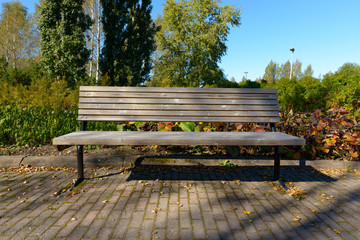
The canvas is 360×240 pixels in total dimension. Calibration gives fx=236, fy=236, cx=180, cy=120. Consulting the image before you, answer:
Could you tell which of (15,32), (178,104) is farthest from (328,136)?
(15,32)

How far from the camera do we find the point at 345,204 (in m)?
2.34

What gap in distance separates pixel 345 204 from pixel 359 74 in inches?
237

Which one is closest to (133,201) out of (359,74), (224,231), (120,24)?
(224,231)

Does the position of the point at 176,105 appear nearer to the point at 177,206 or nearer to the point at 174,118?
the point at 174,118

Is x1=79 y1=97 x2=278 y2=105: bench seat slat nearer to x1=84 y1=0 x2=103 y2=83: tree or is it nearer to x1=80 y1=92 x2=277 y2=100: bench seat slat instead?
x1=80 y1=92 x2=277 y2=100: bench seat slat

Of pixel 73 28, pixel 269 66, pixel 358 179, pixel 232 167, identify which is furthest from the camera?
pixel 269 66

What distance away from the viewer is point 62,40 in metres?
13.5

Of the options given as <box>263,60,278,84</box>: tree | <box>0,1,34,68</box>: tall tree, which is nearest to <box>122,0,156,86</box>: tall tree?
<box>0,1,34,68</box>: tall tree

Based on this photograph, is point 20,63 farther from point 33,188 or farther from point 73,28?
point 33,188

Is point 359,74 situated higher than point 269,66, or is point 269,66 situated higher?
point 269,66

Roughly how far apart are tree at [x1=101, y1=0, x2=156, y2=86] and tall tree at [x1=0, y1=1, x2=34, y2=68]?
2255 cm

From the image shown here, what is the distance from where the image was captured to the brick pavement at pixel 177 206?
1800 millimetres

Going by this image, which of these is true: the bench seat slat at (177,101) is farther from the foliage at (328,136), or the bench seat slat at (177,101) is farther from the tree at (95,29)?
the tree at (95,29)

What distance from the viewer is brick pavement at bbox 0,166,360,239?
180 cm
